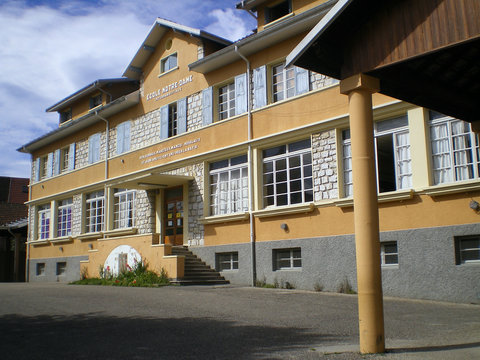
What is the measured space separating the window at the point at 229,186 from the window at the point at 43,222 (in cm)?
1329

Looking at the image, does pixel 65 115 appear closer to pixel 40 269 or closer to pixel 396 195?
pixel 40 269

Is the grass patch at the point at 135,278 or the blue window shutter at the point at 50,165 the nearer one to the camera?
the grass patch at the point at 135,278

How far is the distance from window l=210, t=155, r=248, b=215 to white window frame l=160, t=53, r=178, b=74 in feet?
15.6

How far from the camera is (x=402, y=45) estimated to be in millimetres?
5688

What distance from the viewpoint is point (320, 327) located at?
24.7ft

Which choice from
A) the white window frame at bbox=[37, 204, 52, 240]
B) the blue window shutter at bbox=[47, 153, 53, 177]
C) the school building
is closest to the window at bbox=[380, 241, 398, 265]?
the school building

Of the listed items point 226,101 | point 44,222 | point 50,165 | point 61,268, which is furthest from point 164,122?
point 44,222

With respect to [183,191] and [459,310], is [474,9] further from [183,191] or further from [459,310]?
[183,191]

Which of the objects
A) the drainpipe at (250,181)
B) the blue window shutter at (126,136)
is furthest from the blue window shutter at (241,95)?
the blue window shutter at (126,136)

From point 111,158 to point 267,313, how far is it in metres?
15.1

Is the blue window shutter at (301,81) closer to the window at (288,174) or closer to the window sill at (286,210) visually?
the window at (288,174)

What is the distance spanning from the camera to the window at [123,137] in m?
21.9

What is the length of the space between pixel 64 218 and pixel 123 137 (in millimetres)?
6501

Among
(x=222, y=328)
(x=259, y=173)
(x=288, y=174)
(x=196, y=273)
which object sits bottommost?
(x=222, y=328)
